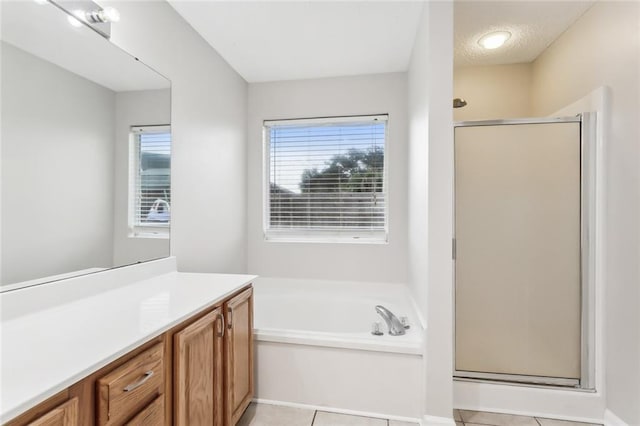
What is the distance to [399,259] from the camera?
2771 mm

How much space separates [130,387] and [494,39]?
9.69 ft

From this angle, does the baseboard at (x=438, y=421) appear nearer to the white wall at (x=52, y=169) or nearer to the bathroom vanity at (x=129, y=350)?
the bathroom vanity at (x=129, y=350)

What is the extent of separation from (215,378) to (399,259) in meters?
1.87

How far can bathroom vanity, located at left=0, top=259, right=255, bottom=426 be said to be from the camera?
2.31 ft

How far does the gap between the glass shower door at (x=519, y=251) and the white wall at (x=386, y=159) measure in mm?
816

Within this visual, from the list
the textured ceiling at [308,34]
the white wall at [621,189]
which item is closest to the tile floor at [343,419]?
the white wall at [621,189]

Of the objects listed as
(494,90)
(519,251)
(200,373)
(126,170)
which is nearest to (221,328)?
(200,373)

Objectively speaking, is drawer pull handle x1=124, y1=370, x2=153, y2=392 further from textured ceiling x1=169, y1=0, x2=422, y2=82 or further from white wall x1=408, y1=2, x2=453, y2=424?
textured ceiling x1=169, y1=0, x2=422, y2=82

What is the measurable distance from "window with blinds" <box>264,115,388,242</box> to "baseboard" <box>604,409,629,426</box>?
1.75m

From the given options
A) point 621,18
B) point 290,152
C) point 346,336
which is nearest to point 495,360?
point 346,336

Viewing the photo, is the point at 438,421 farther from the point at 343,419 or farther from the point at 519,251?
the point at 519,251

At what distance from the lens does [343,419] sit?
1.78m

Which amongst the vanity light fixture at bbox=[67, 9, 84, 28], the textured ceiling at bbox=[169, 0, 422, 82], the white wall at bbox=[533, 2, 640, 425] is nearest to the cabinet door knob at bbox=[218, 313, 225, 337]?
the vanity light fixture at bbox=[67, 9, 84, 28]

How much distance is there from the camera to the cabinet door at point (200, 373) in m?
1.10
